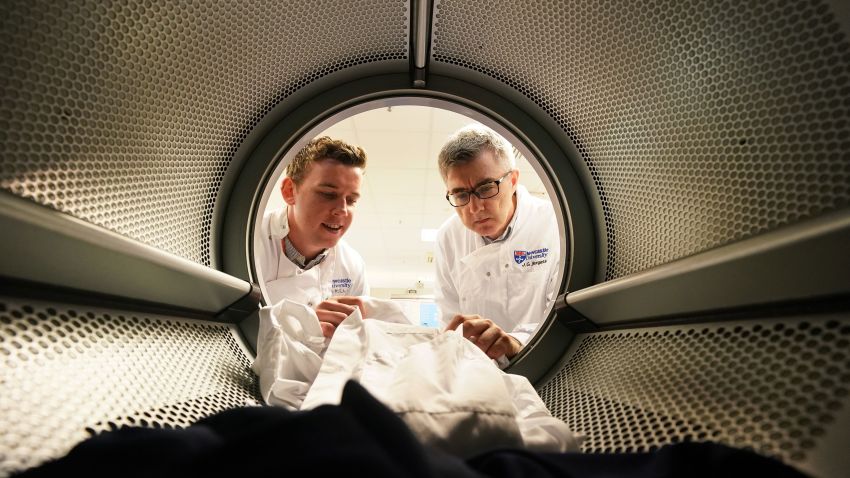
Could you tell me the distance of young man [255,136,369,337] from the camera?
1.68 meters

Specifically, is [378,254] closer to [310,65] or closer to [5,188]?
[310,65]

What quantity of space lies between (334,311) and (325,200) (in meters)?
0.83

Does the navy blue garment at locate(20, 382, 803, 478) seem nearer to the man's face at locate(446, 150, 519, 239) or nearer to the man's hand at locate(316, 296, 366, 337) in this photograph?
the man's hand at locate(316, 296, 366, 337)

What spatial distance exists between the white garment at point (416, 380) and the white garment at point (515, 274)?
83 centimetres

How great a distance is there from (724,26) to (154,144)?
921 mm

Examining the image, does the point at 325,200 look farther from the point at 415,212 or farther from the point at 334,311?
the point at 415,212

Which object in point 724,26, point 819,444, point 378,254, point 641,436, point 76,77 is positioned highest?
point 724,26

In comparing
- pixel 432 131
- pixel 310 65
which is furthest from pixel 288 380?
pixel 432 131

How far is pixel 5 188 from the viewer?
0.45m

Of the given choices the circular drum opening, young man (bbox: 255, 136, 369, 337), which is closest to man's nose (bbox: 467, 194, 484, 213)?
the circular drum opening

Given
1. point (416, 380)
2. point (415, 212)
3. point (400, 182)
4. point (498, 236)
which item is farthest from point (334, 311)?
point (415, 212)

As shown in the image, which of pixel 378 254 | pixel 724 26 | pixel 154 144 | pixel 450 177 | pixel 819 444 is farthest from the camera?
pixel 378 254

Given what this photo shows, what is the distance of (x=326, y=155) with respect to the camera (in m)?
1.69

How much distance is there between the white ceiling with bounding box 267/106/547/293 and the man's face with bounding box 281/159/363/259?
145cm
